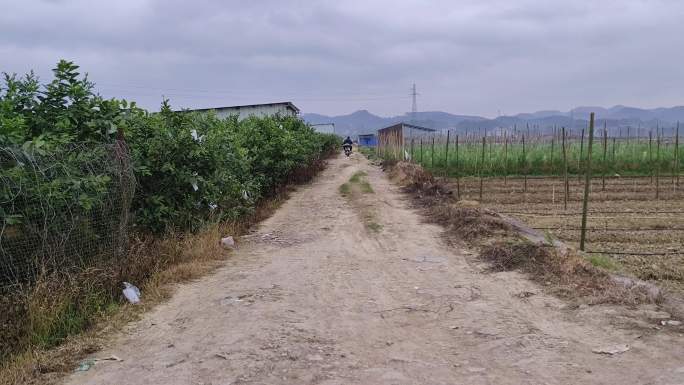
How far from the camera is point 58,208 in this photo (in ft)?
16.0

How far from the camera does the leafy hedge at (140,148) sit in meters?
5.07

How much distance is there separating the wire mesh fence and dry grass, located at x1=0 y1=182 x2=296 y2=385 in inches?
7.5

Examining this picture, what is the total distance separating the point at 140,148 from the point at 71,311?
2944 millimetres

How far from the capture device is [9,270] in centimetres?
461

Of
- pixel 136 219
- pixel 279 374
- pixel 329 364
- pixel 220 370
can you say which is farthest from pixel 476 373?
pixel 136 219

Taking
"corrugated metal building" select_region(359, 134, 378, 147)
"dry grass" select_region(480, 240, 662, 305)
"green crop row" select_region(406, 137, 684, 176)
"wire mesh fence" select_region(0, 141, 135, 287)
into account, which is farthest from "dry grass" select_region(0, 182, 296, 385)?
"corrugated metal building" select_region(359, 134, 378, 147)

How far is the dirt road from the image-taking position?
3.71 meters

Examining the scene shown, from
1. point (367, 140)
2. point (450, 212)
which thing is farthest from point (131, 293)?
point (367, 140)

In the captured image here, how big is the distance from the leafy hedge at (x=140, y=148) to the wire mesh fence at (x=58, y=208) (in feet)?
0.06

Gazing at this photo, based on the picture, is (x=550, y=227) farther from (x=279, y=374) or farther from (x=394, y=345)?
(x=279, y=374)

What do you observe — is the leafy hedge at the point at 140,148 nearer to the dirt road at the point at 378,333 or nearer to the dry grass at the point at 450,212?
the dirt road at the point at 378,333

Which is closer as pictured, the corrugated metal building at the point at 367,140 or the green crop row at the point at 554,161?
Answer: the green crop row at the point at 554,161

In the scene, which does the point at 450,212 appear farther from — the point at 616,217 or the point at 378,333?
the point at 378,333

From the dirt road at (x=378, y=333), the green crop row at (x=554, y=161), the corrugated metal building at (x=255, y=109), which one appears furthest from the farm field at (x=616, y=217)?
the corrugated metal building at (x=255, y=109)
